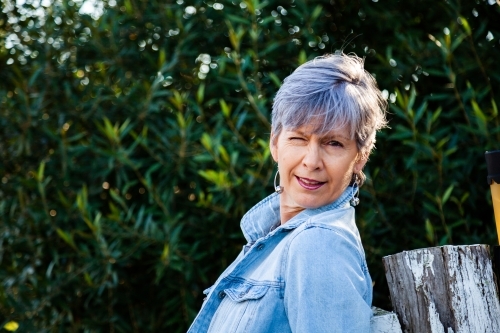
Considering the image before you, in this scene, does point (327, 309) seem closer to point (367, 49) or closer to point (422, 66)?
point (422, 66)

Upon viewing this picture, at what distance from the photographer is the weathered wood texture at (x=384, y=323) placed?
171cm

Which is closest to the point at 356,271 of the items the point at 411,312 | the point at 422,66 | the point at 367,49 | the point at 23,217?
the point at 411,312

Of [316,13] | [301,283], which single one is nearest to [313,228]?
[301,283]

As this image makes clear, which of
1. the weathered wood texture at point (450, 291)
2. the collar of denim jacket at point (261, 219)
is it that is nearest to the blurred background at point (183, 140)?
the collar of denim jacket at point (261, 219)

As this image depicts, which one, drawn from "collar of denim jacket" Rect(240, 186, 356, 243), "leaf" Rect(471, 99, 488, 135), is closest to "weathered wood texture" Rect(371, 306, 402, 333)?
"collar of denim jacket" Rect(240, 186, 356, 243)

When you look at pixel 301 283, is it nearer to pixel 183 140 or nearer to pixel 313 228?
pixel 313 228

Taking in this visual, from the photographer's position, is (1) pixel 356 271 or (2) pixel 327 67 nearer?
(1) pixel 356 271

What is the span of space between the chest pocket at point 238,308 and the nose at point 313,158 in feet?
1.06

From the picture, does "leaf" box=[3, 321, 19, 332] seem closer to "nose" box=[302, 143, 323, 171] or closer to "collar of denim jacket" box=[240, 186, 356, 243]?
"collar of denim jacket" box=[240, 186, 356, 243]

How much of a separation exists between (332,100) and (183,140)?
5.70 ft

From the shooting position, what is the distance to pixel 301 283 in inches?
61.8

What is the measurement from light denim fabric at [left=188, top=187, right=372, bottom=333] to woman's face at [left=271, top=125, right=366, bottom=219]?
0.14 feet

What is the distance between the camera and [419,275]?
A: 176 cm

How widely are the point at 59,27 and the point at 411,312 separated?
115 inches
